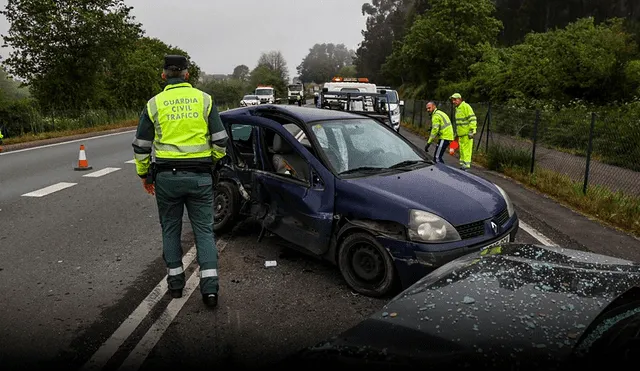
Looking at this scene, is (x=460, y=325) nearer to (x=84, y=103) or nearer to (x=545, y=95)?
(x=545, y=95)

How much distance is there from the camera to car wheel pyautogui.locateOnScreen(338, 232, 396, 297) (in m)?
4.23

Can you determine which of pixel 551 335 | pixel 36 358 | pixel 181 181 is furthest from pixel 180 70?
pixel 551 335

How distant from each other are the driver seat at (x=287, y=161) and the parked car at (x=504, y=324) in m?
2.45

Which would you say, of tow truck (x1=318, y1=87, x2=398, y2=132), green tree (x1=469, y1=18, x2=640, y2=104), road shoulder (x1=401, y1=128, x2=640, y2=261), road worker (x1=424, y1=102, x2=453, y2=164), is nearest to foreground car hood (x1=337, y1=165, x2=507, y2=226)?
road shoulder (x1=401, y1=128, x2=640, y2=261)

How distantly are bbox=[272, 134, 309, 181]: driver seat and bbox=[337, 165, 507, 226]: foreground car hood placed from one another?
0.57 m

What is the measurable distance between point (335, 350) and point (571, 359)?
828 mm

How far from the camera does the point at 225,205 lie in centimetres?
602

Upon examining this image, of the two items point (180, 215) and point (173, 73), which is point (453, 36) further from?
point (180, 215)

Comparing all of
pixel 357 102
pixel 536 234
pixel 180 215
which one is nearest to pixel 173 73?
pixel 180 215

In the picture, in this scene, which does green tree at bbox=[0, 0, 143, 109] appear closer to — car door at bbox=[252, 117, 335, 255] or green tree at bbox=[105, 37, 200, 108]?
green tree at bbox=[105, 37, 200, 108]

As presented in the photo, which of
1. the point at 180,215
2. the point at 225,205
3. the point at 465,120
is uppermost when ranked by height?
the point at 465,120

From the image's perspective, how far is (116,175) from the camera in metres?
10.9

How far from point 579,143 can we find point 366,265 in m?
9.14

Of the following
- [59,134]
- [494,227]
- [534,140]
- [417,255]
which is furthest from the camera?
[59,134]
